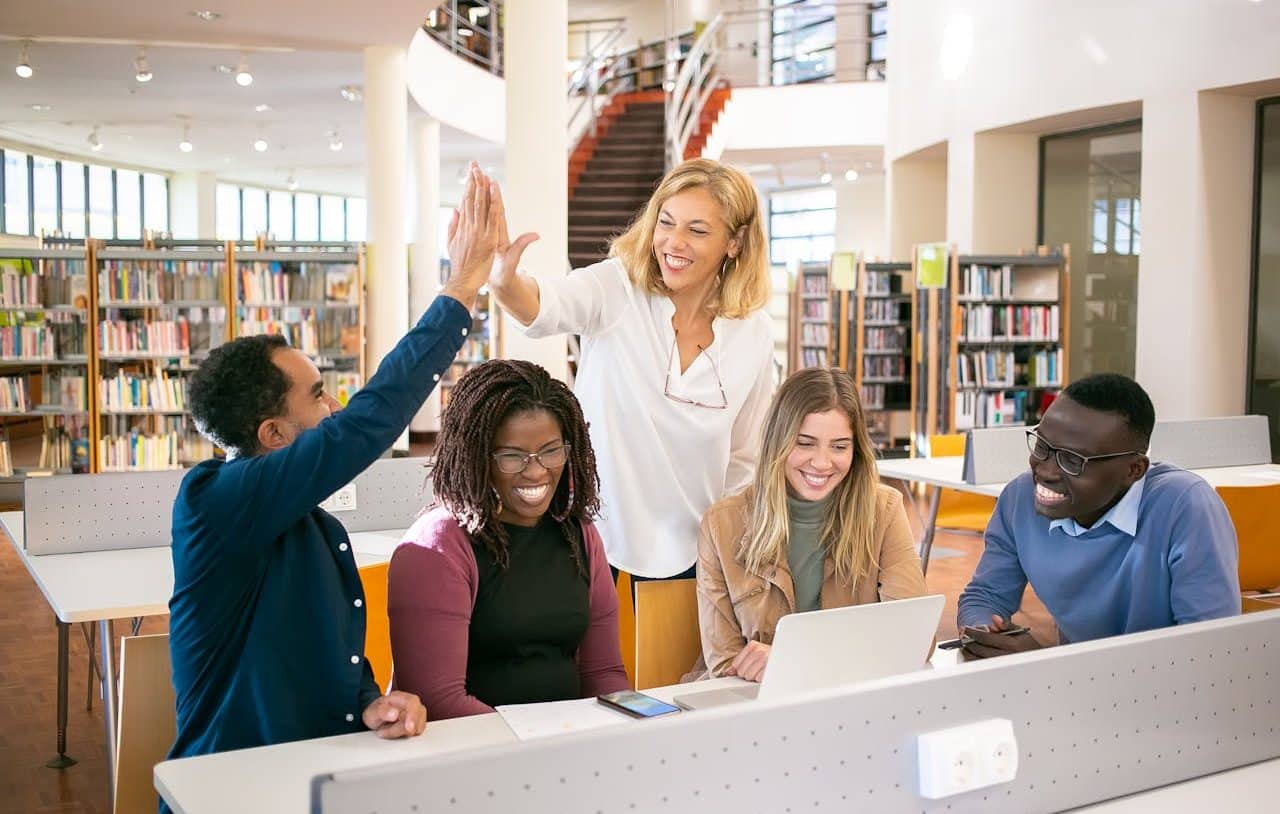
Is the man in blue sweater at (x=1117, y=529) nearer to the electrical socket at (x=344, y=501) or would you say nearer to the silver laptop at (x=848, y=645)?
the silver laptop at (x=848, y=645)

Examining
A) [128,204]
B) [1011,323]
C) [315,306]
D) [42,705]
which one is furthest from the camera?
[128,204]

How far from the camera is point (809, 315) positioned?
12.8m

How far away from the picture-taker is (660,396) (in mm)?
2705

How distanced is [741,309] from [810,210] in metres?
18.0

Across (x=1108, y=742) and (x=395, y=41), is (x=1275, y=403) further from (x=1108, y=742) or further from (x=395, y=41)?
(x=1108, y=742)

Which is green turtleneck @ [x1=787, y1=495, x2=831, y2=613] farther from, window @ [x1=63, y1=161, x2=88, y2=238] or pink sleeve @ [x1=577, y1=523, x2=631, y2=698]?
window @ [x1=63, y1=161, x2=88, y2=238]

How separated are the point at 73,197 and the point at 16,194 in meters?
1.48

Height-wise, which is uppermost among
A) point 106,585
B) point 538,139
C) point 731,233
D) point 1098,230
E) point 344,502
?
point 538,139

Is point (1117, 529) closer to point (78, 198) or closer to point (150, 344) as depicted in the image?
point (150, 344)

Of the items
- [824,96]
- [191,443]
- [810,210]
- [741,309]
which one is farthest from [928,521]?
[810,210]

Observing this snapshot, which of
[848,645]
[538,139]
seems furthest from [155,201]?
[848,645]

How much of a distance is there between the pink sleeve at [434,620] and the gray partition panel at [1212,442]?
439cm

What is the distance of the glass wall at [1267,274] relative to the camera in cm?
880

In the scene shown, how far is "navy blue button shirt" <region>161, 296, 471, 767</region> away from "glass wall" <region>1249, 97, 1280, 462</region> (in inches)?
329
